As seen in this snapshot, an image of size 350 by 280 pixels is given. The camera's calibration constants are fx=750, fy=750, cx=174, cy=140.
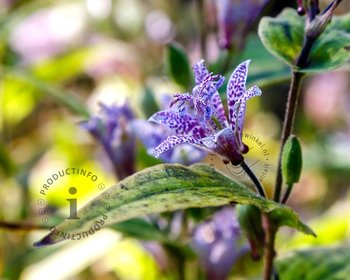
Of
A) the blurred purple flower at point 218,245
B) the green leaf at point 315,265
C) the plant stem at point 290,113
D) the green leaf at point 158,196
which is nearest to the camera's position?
the green leaf at point 158,196

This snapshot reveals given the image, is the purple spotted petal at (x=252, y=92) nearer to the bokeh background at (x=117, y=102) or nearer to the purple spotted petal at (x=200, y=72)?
the purple spotted petal at (x=200, y=72)

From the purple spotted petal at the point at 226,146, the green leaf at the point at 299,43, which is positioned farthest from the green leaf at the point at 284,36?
the purple spotted petal at the point at 226,146

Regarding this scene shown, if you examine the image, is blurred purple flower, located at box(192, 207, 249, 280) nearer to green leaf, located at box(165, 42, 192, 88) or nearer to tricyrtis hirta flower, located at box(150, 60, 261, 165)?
green leaf, located at box(165, 42, 192, 88)

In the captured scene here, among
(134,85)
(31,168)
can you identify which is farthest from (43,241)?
(134,85)

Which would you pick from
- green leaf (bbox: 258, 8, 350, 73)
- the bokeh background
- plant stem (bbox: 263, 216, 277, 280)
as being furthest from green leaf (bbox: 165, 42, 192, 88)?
plant stem (bbox: 263, 216, 277, 280)

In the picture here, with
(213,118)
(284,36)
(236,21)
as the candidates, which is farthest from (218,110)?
(236,21)

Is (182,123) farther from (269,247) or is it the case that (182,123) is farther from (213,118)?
(269,247)
